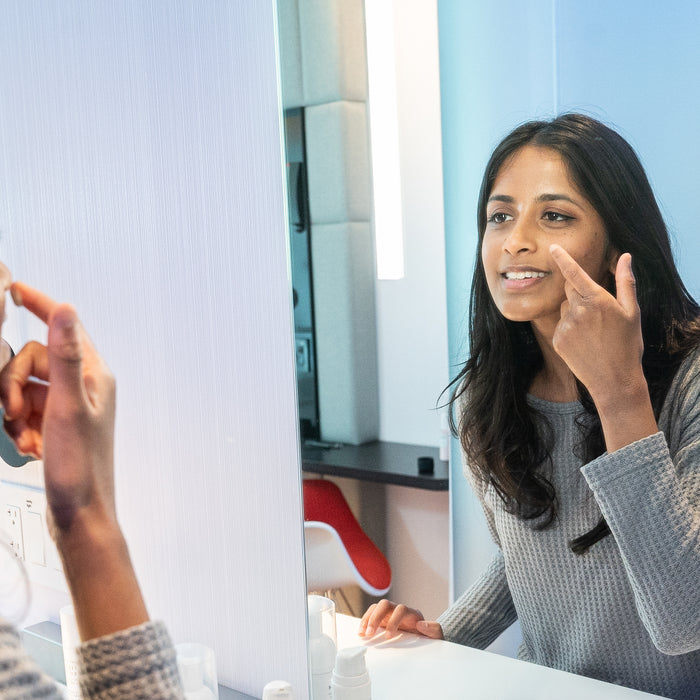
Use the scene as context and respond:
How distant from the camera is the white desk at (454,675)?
0.63 meters

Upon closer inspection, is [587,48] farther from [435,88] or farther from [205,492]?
[205,492]

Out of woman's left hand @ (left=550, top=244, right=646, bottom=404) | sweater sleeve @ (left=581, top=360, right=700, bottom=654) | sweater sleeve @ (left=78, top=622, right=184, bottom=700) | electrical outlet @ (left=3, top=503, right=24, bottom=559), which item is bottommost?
electrical outlet @ (left=3, top=503, right=24, bottom=559)

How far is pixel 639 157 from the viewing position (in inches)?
21.6

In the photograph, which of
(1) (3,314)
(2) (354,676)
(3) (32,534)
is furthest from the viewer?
(3) (32,534)

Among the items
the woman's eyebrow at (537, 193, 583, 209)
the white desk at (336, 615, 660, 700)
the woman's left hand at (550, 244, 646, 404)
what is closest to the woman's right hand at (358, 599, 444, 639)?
the white desk at (336, 615, 660, 700)

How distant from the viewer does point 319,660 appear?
2.56 feet

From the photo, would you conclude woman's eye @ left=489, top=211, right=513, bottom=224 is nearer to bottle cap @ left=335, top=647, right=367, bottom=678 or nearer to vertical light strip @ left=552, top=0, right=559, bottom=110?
vertical light strip @ left=552, top=0, right=559, bottom=110

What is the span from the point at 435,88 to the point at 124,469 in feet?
1.62

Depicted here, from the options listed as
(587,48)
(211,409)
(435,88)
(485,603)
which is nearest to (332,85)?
(435,88)

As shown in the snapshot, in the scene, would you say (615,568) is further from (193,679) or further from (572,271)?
(193,679)

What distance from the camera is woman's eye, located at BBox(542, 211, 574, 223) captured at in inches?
22.7

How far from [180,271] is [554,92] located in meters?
0.43

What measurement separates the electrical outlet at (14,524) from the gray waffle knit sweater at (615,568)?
51 centimetres

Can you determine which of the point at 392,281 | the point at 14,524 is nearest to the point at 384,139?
the point at 392,281
